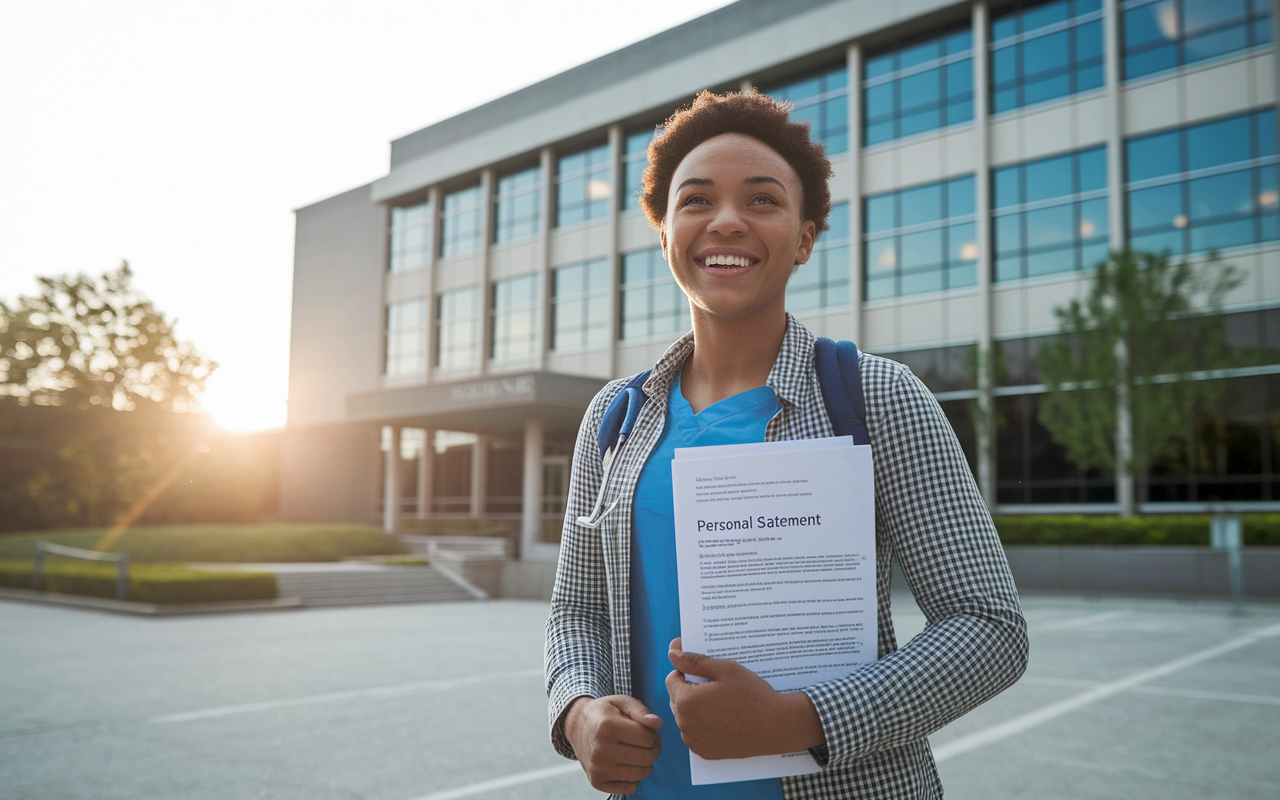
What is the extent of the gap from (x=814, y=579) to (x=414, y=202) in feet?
133

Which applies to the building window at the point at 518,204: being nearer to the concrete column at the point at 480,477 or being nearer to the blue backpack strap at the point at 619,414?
the concrete column at the point at 480,477

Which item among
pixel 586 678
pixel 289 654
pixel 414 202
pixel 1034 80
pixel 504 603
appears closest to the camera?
pixel 586 678

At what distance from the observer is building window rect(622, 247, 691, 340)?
3048 centimetres

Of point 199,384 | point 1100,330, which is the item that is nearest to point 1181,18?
point 1100,330

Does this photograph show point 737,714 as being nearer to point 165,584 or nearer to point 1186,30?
point 165,584

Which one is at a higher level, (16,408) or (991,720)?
(16,408)

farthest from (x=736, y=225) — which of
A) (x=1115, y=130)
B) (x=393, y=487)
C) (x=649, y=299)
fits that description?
(x=393, y=487)

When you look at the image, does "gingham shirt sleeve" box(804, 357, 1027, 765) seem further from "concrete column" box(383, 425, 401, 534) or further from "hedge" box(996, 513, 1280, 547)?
"concrete column" box(383, 425, 401, 534)

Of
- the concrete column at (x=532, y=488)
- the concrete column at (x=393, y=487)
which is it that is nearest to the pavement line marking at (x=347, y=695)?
the concrete column at (x=532, y=488)

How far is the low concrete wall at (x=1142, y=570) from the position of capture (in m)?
18.8

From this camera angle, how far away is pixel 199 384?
1517 inches

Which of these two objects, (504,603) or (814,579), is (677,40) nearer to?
(504,603)

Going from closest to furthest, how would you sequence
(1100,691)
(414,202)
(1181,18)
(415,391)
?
(1100,691) < (1181,18) < (415,391) < (414,202)

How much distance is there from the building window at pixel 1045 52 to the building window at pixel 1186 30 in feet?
2.66
